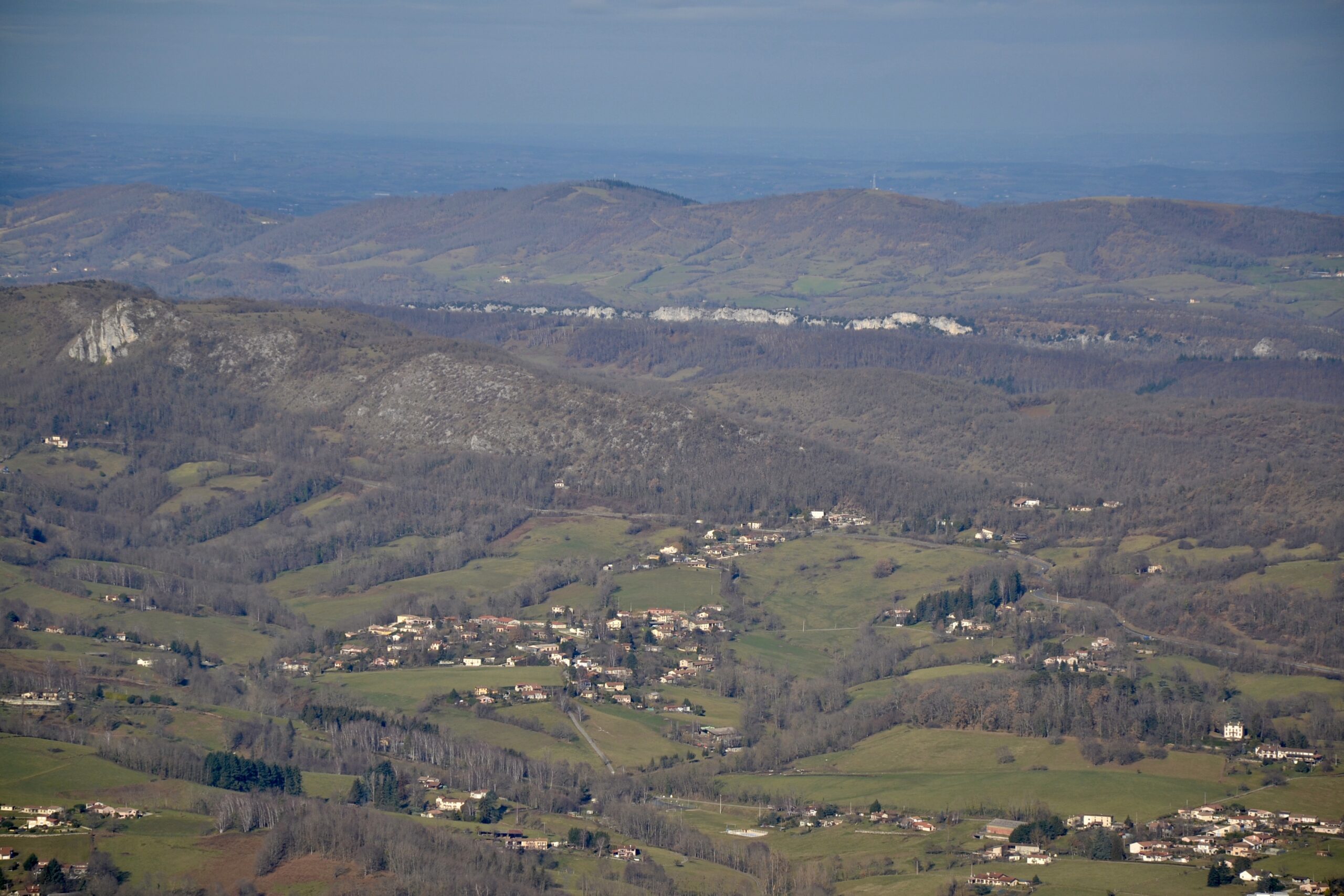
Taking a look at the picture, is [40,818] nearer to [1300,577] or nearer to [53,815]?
[53,815]

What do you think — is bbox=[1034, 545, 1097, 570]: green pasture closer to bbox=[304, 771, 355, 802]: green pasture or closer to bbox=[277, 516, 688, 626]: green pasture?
bbox=[277, 516, 688, 626]: green pasture

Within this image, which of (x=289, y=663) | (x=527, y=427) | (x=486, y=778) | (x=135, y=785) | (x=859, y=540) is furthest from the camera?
(x=527, y=427)

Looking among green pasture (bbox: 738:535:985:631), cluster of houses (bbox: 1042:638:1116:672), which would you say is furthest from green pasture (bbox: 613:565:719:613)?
A: cluster of houses (bbox: 1042:638:1116:672)

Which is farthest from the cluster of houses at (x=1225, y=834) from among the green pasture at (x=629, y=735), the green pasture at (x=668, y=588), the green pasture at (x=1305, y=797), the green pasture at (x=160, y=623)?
the green pasture at (x=160, y=623)

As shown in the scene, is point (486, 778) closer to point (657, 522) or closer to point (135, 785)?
point (135, 785)

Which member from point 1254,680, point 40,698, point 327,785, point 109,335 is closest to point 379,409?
point 109,335

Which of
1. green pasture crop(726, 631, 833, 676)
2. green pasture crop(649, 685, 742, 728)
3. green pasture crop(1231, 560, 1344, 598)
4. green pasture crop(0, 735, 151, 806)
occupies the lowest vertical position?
green pasture crop(649, 685, 742, 728)

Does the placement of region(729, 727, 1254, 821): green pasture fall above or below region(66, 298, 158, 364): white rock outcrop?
below

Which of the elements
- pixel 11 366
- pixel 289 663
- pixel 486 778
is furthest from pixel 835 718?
pixel 11 366
